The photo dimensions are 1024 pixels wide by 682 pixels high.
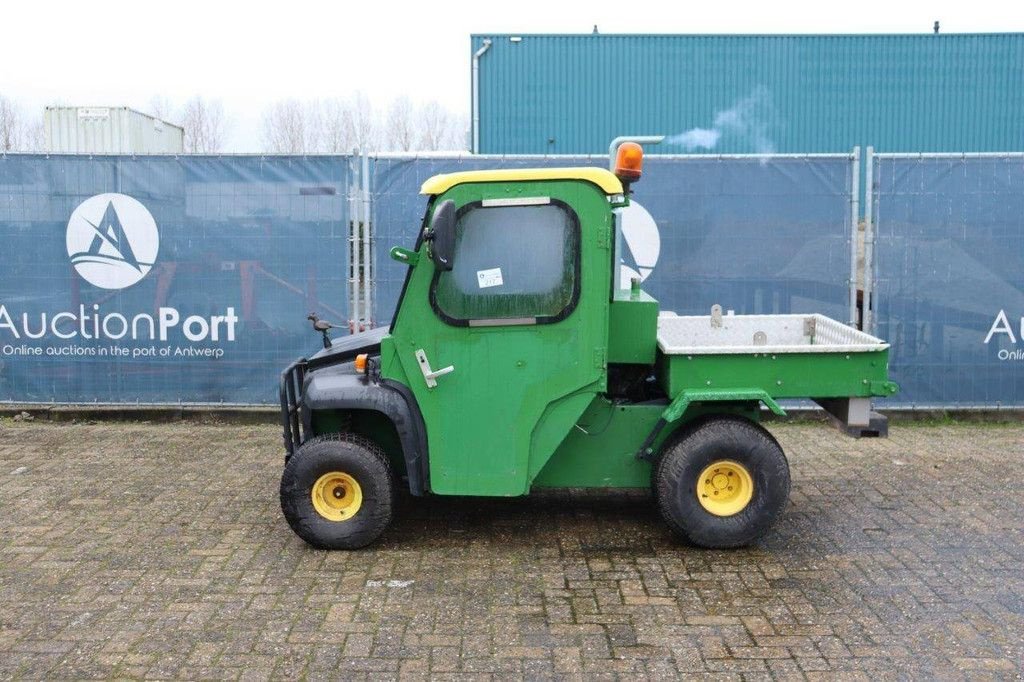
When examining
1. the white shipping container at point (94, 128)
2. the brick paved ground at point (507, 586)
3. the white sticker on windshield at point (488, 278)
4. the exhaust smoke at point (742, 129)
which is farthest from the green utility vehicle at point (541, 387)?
the exhaust smoke at point (742, 129)

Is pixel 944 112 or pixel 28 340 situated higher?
pixel 944 112

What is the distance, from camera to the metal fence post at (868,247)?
901 cm

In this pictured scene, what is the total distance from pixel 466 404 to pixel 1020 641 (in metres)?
2.97

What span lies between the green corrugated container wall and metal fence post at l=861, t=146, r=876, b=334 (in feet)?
39.3

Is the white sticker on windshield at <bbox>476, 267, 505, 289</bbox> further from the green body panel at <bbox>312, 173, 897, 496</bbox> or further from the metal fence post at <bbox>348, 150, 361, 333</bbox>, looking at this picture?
the metal fence post at <bbox>348, 150, 361, 333</bbox>

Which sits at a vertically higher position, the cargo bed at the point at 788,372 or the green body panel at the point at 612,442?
the cargo bed at the point at 788,372

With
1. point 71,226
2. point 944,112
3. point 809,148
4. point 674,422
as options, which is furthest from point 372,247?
point 944,112

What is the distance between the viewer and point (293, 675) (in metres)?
4.29

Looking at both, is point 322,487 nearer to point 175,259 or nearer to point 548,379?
point 548,379

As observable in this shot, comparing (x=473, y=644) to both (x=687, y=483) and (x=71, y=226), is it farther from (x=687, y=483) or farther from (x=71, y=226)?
(x=71, y=226)

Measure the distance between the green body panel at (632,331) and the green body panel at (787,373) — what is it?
0.83 ft

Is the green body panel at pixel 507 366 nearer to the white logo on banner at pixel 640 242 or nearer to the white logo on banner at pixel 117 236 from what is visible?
the white logo on banner at pixel 640 242

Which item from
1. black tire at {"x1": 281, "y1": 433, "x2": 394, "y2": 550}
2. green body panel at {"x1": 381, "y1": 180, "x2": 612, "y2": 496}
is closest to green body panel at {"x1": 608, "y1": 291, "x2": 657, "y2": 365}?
green body panel at {"x1": 381, "y1": 180, "x2": 612, "y2": 496}

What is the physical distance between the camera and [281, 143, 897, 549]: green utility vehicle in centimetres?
558
